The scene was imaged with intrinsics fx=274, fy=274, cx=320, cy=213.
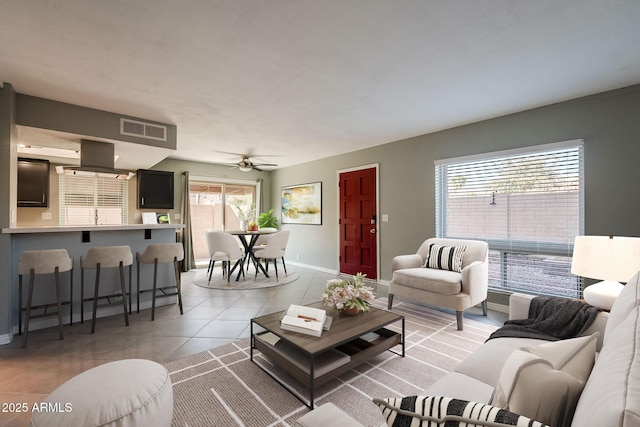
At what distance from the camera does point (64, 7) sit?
1.67m

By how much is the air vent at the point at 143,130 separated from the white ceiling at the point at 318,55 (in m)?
0.13

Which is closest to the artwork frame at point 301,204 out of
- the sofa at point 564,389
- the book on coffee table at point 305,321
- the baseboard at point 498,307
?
the baseboard at point 498,307

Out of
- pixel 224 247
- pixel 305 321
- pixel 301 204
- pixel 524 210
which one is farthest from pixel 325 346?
pixel 301 204

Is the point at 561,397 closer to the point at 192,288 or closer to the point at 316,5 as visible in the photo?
the point at 316,5

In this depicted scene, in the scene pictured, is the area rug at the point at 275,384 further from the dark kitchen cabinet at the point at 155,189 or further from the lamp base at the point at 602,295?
the dark kitchen cabinet at the point at 155,189

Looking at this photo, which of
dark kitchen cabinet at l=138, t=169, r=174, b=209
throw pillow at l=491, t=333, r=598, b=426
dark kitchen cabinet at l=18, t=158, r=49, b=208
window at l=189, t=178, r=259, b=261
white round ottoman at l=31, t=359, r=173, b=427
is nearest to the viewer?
throw pillow at l=491, t=333, r=598, b=426

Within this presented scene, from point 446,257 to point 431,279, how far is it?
511 millimetres

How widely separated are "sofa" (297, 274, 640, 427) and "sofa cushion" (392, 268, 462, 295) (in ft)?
5.80

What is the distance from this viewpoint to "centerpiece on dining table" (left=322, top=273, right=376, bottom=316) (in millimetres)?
2174

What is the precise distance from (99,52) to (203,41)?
88 centimetres

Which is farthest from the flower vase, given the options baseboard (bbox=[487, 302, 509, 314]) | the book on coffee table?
baseboard (bbox=[487, 302, 509, 314])

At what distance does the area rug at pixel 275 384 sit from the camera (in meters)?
1.65

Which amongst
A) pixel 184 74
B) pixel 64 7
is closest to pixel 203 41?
pixel 184 74

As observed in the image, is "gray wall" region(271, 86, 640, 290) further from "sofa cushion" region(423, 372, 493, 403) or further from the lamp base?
"sofa cushion" region(423, 372, 493, 403)
